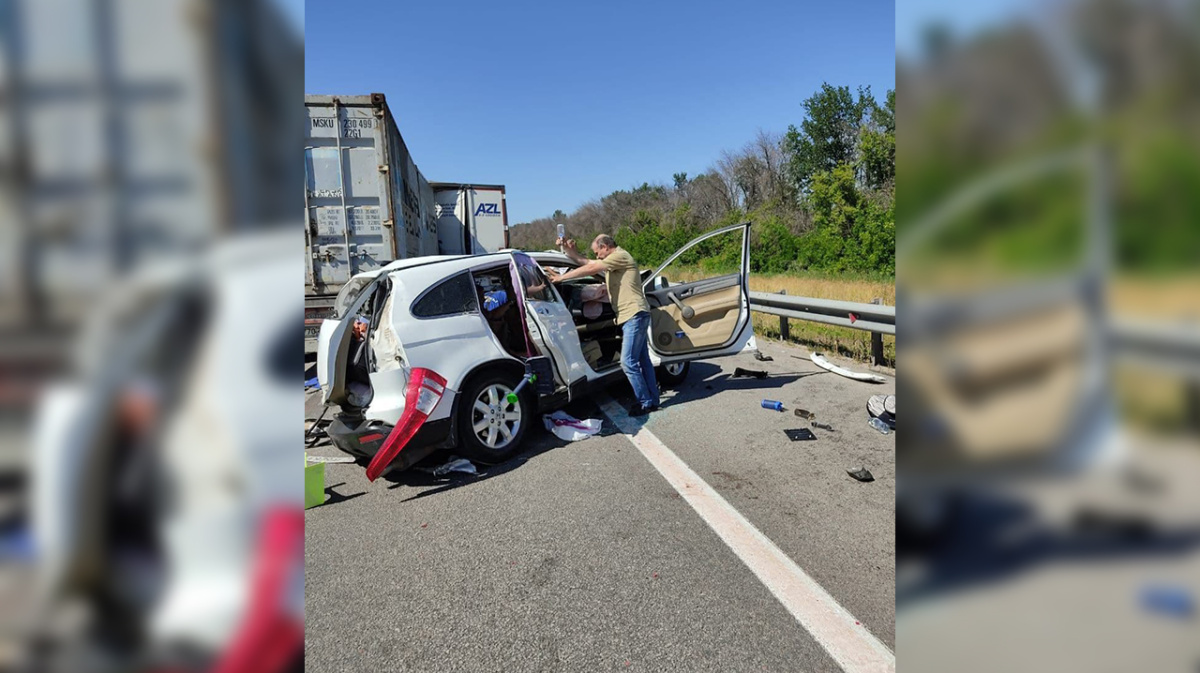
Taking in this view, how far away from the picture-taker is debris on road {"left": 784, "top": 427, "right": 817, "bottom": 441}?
497 cm

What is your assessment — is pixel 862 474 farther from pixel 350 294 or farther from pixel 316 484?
pixel 350 294

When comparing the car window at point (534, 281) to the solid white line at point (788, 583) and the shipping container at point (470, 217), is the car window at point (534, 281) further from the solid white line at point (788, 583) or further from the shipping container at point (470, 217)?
the shipping container at point (470, 217)

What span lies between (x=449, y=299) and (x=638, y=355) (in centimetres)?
202

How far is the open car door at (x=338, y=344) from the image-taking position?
4.71 metres

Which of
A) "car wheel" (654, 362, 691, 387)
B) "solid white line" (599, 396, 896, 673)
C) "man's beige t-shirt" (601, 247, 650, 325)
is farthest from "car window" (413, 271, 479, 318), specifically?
"car wheel" (654, 362, 691, 387)

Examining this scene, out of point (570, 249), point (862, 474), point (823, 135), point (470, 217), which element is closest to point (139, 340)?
point (862, 474)

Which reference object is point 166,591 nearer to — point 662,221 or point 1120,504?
point 1120,504

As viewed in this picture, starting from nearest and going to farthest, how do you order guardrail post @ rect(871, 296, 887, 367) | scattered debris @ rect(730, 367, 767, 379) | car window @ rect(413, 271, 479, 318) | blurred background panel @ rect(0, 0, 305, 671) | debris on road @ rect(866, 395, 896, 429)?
blurred background panel @ rect(0, 0, 305, 671), car window @ rect(413, 271, 479, 318), debris on road @ rect(866, 395, 896, 429), scattered debris @ rect(730, 367, 767, 379), guardrail post @ rect(871, 296, 887, 367)

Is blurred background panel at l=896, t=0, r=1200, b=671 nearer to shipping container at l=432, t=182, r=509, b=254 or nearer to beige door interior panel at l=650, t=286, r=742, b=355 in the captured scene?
beige door interior panel at l=650, t=286, r=742, b=355

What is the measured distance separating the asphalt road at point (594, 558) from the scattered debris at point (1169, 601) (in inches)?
77.7

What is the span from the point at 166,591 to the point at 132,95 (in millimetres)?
386

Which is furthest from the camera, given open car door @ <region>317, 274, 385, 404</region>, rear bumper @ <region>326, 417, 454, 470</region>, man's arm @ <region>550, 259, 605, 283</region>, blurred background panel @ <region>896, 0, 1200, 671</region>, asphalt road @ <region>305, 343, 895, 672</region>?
man's arm @ <region>550, 259, 605, 283</region>

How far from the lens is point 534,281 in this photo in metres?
5.55

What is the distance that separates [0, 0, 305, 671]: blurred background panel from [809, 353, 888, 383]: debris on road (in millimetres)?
7009
